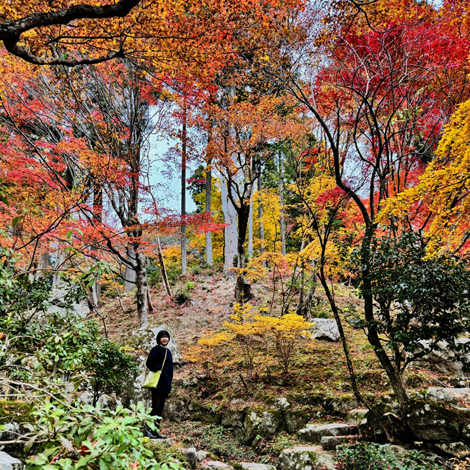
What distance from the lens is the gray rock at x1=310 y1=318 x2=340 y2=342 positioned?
8.19m

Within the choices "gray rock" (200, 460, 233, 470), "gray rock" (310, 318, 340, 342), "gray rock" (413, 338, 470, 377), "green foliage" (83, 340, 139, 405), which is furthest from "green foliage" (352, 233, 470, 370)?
"gray rock" (310, 318, 340, 342)

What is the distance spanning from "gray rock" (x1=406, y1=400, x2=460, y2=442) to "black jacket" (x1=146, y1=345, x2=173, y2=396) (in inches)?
131

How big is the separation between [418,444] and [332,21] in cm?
614

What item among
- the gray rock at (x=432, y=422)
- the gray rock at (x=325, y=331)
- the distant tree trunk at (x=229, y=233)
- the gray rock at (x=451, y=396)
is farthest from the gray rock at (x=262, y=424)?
the distant tree trunk at (x=229, y=233)

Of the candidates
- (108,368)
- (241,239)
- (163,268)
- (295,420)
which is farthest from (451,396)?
(163,268)

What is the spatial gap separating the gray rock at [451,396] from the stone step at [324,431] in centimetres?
114

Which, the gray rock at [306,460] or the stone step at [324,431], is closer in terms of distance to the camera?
the gray rock at [306,460]

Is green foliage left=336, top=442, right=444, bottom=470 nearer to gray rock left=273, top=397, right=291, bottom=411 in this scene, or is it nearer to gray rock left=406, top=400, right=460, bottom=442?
gray rock left=406, top=400, right=460, bottom=442

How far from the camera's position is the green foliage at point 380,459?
10.2 feet

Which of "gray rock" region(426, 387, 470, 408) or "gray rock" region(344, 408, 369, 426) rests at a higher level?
"gray rock" region(426, 387, 470, 408)

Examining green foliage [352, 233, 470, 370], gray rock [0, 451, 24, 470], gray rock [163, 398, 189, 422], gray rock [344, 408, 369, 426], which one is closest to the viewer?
gray rock [0, 451, 24, 470]

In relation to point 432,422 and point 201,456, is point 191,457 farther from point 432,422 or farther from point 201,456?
point 432,422

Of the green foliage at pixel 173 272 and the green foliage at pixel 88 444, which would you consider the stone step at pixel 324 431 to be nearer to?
the green foliage at pixel 88 444

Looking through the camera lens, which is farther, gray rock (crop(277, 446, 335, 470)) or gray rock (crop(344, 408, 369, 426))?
gray rock (crop(344, 408, 369, 426))
